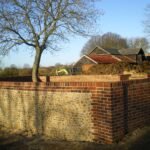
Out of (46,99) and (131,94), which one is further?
(46,99)

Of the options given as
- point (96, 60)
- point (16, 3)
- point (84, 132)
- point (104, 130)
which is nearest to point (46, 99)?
point (84, 132)

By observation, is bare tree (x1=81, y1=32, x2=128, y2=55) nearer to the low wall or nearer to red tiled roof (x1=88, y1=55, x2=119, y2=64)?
red tiled roof (x1=88, y1=55, x2=119, y2=64)

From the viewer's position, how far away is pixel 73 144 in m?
5.31

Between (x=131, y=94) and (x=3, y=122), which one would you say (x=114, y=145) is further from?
(x=3, y=122)

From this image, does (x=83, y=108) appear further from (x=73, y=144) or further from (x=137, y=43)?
(x=137, y=43)

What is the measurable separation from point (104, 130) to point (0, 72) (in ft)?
74.5

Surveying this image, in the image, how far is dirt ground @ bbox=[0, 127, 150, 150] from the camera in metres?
4.82

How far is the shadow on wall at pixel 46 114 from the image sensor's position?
567 cm

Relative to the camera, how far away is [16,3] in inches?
444

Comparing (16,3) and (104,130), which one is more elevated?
(16,3)

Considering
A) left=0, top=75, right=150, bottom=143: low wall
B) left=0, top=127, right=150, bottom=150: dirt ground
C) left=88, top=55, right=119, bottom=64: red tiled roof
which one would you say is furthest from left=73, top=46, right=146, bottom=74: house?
left=0, top=127, right=150, bottom=150: dirt ground

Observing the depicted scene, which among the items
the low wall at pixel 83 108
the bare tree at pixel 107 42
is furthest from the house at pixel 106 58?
the low wall at pixel 83 108

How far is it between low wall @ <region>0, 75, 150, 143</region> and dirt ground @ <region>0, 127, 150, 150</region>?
0.74ft

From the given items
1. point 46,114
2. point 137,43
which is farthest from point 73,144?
point 137,43
